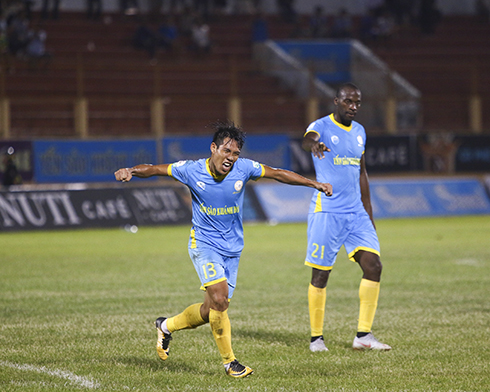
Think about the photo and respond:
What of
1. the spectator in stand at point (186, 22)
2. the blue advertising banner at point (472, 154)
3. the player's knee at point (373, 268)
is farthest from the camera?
the spectator in stand at point (186, 22)

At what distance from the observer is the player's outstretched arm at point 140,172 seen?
235 inches

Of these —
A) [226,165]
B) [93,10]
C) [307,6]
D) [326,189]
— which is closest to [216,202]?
[226,165]

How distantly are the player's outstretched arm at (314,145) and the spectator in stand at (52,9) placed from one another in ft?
81.0

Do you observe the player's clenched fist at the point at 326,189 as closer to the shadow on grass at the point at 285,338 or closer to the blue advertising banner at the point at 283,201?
the shadow on grass at the point at 285,338

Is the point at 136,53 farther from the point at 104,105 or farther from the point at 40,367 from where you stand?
the point at 40,367

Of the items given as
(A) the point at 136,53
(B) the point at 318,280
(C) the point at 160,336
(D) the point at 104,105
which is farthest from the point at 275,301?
(A) the point at 136,53

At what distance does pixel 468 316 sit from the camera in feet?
27.8

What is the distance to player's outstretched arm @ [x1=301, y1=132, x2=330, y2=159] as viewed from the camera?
713 centimetres

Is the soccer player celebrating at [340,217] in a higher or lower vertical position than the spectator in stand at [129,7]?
lower

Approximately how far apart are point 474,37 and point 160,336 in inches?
1294

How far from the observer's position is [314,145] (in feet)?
23.4

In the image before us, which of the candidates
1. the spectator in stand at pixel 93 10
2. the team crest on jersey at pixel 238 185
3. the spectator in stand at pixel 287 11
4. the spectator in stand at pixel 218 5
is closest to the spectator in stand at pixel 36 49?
the spectator in stand at pixel 93 10

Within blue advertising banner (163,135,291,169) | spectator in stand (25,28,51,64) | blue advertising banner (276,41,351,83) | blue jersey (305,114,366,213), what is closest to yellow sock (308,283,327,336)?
blue jersey (305,114,366,213)

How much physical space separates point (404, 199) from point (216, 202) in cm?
1863
